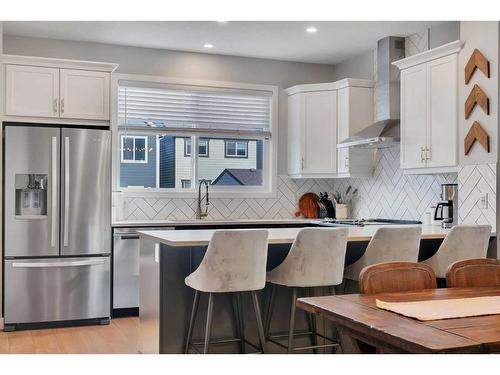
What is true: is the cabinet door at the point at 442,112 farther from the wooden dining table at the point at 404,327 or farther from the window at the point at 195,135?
the wooden dining table at the point at 404,327

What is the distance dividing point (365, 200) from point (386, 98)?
119cm

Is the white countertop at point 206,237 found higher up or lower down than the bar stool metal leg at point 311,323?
higher up

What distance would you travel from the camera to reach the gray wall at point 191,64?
6.08m

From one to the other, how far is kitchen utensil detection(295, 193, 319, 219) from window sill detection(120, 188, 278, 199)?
32cm

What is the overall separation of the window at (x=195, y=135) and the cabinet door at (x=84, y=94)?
2.38 feet

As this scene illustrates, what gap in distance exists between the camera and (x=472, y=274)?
296 centimetres

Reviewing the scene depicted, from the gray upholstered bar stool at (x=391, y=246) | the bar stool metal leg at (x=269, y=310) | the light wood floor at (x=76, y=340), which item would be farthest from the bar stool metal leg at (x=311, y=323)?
the light wood floor at (x=76, y=340)

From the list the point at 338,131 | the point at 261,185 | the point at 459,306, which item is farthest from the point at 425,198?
the point at 459,306

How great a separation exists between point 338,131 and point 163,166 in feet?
6.18

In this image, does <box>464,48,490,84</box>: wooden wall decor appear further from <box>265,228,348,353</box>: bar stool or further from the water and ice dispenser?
the water and ice dispenser

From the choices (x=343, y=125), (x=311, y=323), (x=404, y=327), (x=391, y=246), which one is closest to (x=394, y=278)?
(x=404, y=327)

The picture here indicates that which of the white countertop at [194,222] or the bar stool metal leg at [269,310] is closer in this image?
the bar stool metal leg at [269,310]

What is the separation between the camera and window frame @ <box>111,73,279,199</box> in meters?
6.35

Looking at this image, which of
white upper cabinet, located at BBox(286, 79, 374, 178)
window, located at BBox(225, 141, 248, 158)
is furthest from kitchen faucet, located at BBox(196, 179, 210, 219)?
white upper cabinet, located at BBox(286, 79, 374, 178)
